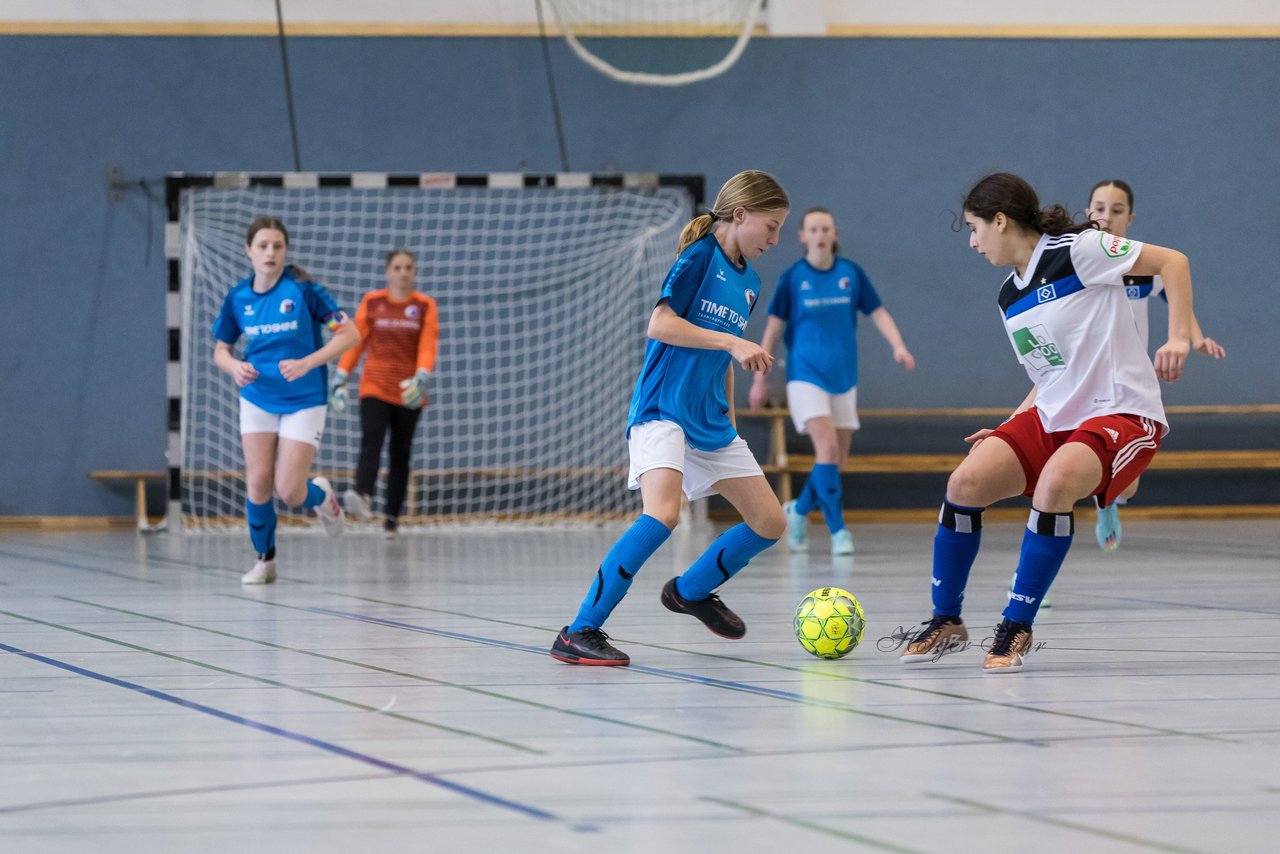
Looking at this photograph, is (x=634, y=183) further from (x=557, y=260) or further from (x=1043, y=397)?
(x=1043, y=397)

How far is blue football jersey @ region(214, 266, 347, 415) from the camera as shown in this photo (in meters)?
7.11

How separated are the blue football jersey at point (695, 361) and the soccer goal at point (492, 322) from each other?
7231mm

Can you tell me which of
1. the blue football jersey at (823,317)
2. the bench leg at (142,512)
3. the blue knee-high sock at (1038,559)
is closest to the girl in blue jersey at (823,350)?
the blue football jersey at (823,317)

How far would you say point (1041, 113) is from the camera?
1264 centimetres

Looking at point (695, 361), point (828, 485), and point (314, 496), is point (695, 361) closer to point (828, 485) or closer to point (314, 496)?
point (314, 496)

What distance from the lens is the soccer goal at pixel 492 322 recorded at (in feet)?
39.0

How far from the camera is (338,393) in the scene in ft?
29.5

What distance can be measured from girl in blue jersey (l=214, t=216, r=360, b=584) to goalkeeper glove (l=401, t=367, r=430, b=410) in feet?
8.39

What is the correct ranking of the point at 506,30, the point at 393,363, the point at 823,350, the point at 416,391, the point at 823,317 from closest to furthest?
1. the point at 823,350
2. the point at 823,317
3. the point at 416,391
4. the point at 393,363
5. the point at 506,30

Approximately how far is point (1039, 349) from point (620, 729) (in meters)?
1.82

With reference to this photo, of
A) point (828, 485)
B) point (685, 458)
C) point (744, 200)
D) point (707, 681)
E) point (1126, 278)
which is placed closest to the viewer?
point (707, 681)

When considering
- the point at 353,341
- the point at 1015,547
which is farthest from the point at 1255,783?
the point at 1015,547

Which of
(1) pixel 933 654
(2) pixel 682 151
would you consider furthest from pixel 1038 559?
(2) pixel 682 151

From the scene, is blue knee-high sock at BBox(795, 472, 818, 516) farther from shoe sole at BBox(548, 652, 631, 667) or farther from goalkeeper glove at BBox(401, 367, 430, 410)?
shoe sole at BBox(548, 652, 631, 667)
